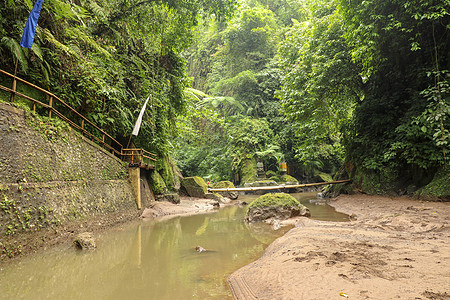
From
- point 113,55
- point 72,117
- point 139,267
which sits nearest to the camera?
point 139,267

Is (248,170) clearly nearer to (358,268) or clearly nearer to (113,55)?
(113,55)

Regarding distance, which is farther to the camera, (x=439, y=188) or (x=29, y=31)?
(x=439, y=188)

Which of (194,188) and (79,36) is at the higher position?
(79,36)

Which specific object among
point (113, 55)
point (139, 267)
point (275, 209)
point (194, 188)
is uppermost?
point (113, 55)

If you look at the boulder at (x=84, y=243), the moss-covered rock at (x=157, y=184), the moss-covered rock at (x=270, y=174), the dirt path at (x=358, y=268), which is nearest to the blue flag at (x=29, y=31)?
the boulder at (x=84, y=243)

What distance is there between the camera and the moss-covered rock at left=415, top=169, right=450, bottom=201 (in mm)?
8648

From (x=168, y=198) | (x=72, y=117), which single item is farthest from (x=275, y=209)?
(x=72, y=117)

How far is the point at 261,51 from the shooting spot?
99.7 feet

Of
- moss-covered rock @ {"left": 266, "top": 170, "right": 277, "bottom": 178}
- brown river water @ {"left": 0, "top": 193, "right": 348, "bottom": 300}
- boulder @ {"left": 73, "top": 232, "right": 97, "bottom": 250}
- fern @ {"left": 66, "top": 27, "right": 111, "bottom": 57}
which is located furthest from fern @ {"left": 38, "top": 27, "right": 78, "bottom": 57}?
moss-covered rock @ {"left": 266, "top": 170, "right": 277, "bottom": 178}

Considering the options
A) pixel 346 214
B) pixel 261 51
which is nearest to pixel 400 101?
pixel 346 214

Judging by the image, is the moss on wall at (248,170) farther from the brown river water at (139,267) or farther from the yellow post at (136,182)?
the brown river water at (139,267)

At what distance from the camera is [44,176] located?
20.7 ft

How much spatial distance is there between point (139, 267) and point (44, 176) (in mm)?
3598

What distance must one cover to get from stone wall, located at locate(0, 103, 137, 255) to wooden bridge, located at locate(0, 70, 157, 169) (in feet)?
1.24
